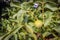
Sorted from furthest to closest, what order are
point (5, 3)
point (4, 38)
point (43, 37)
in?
point (5, 3) < point (43, 37) < point (4, 38)

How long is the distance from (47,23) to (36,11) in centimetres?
21

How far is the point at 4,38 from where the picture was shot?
1.62 ft

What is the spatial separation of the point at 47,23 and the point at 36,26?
0.06 m

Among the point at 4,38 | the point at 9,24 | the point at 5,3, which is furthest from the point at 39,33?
the point at 5,3

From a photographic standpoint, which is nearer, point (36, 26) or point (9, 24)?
point (36, 26)

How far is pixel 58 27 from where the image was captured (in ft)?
2.12

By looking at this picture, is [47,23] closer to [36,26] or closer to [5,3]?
[36,26]

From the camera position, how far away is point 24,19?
2.30 ft

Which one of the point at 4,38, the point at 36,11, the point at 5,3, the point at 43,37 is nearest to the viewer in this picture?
the point at 4,38

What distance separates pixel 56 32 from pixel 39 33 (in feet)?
0.29

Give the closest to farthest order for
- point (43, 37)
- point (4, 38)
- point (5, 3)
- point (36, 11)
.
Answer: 1. point (4, 38)
2. point (43, 37)
3. point (36, 11)
4. point (5, 3)

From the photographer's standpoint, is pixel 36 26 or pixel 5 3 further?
pixel 5 3

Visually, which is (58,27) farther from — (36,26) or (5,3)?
(5,3)

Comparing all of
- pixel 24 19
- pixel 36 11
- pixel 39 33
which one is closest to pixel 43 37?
pixel 39 33
